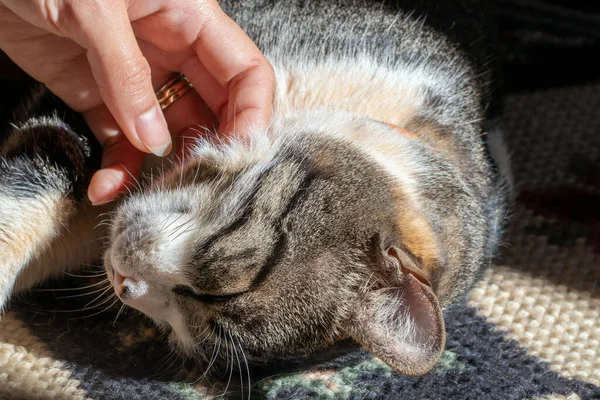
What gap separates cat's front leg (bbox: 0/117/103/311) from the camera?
53.0 inches

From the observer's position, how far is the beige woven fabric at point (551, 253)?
1518mm

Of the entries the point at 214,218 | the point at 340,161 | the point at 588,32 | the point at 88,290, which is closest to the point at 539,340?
the point at 340,161

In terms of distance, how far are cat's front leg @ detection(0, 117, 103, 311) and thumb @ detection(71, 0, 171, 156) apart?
0.68ft

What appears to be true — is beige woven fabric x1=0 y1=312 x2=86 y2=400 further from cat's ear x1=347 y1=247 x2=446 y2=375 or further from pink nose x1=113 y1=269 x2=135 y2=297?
cat's ear x1=347 y1=247 x2=446 y2=375

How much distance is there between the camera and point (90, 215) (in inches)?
58.9

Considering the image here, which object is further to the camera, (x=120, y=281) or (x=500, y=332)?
(x=500, y=332)

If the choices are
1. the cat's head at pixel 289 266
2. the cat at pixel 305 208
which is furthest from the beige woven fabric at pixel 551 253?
the cat's head at pixel 289 266

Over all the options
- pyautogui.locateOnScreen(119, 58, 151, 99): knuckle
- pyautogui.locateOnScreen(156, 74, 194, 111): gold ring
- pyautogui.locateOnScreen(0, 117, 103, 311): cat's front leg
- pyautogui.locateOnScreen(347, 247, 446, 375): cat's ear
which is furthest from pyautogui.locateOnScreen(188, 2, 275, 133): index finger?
pyautogui.locateOnScreen(347, 247, 446, 375): cat's ear

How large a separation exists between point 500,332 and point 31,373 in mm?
1018

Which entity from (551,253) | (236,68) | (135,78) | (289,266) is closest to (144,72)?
(135,78)

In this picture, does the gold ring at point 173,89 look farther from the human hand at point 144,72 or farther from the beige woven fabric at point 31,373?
the beige woven fabric at point 31,373

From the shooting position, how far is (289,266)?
1.17m

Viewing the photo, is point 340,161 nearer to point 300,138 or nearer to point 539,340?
point 300,138

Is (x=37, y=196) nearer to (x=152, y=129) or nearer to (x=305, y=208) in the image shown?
(x=152, y=129)
